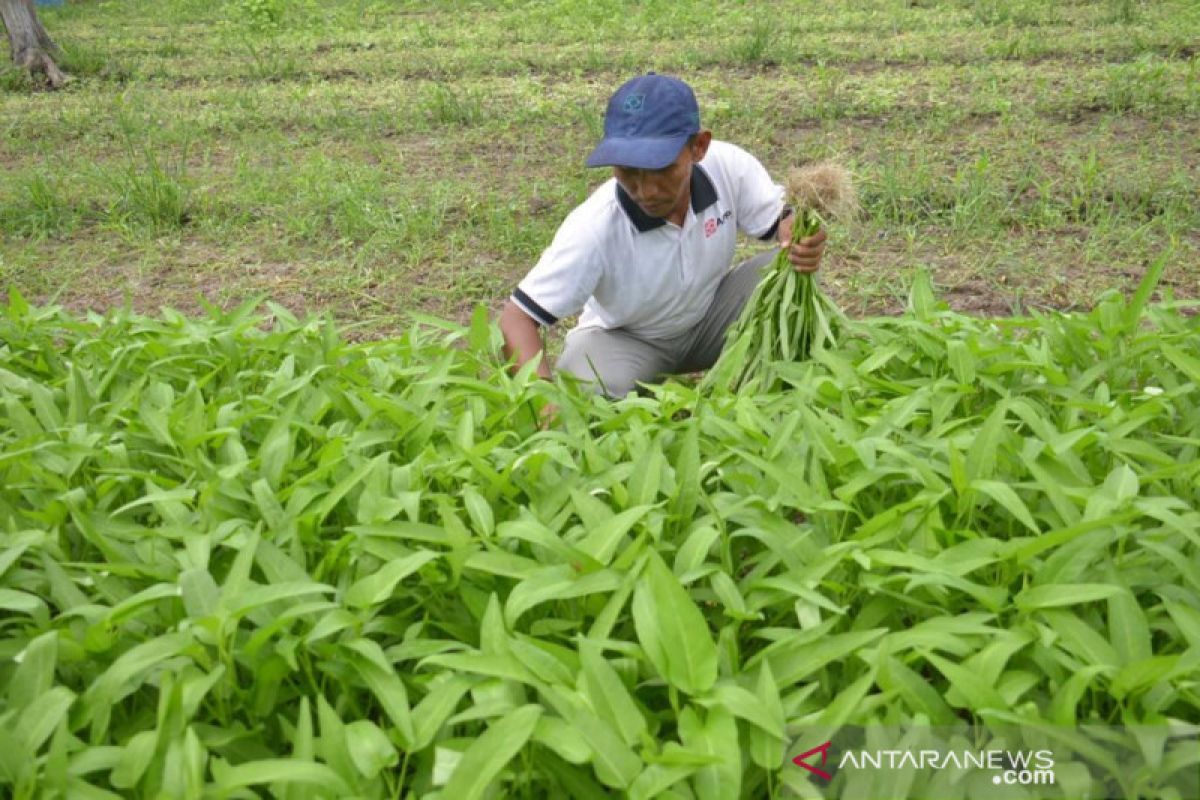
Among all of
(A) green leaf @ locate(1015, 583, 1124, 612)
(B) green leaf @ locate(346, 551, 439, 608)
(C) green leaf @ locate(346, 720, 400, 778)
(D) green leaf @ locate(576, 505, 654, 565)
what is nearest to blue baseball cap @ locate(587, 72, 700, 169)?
(D) green leaf @ locate(576, 505, 654, 565)

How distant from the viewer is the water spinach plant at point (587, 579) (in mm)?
1326

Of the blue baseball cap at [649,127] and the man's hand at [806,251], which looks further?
the blue baseball cap at [649,127]

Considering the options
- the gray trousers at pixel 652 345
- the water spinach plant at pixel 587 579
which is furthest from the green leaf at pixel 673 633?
the gray trousers at pixel 652 345

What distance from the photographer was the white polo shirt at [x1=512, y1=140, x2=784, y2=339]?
2.89m

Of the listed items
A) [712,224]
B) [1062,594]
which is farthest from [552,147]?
[1062,594]

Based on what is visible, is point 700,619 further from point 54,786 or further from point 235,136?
point 235,136

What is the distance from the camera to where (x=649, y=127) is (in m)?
2.69

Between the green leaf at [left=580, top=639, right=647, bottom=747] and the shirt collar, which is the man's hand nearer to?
the shirt collar

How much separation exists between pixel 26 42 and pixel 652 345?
23.7 feet

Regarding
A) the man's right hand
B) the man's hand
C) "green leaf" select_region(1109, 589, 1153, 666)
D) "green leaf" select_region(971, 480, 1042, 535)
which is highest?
the man's hand

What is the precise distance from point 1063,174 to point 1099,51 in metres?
2.57

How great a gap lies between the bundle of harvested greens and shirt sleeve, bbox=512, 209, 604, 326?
0.47 meters

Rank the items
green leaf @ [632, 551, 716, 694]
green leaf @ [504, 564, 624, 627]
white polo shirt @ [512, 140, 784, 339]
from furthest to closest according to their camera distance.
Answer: white polo shirt @ [512, 140, 784, 339] → green leaf @ [504, 564, 624, 627] → green leaf @ [632, 551, 716, 694]

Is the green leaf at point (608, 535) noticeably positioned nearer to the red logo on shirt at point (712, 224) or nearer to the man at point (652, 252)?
the man at point (652, 252)
